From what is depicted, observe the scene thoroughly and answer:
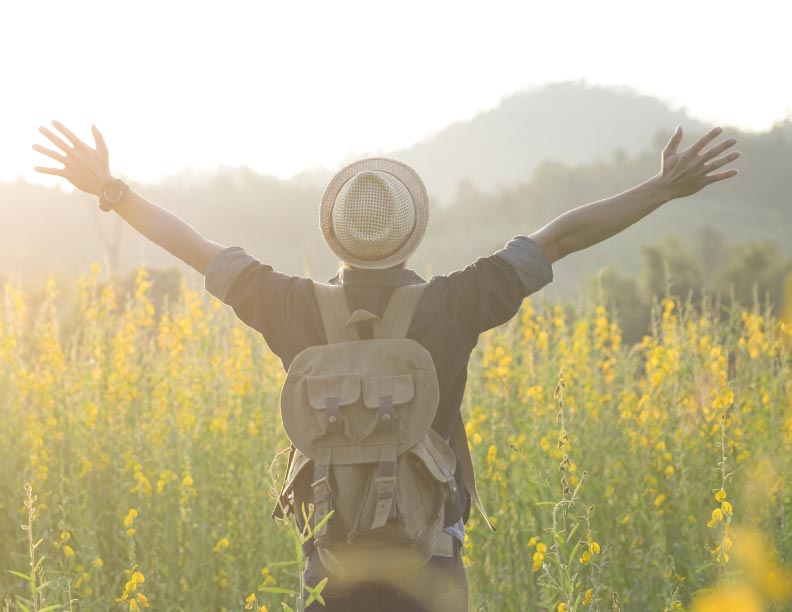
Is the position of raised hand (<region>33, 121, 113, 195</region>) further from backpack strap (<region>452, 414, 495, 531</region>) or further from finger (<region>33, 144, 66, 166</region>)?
backpack strap (<region>452, 414, 495, 531</region>)

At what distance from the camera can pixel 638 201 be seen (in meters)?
2.92

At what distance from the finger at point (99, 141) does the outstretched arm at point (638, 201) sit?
1321 millimetres

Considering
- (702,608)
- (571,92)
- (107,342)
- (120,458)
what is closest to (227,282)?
(702,608)

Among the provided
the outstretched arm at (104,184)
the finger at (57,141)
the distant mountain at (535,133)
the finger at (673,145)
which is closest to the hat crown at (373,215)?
the outstretched arm at (104,184)

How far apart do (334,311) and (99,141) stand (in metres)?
1.01

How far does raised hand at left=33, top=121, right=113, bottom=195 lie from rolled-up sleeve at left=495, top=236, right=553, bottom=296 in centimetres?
125

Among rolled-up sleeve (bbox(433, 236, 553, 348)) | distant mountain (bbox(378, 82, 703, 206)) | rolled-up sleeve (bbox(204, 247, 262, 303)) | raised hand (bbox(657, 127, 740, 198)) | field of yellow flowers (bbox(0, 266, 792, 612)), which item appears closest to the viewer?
rolled-up sleeve (bbox(433, 236, 553, 348))

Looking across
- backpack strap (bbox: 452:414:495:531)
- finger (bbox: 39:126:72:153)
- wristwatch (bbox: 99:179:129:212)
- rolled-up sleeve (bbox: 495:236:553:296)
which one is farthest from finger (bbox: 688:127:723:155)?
finger (bbox: 39:126:72:153)

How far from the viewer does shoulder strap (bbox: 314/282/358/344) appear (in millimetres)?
2721

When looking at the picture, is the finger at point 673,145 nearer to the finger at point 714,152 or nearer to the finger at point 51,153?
the finger at point 714,152

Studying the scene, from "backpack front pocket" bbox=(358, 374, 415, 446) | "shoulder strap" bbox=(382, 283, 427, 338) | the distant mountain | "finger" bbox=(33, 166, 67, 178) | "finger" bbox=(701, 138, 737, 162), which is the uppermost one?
the distant mountain

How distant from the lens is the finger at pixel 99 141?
316cm

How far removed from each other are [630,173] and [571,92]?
88716 mm

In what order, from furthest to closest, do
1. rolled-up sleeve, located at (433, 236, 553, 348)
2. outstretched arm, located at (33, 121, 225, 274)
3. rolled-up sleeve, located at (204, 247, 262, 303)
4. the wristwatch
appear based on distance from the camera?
the wristwatch < outstretched arm, located at (33, 121, 225, 274) < rolled-up sleeve, located at (204, 247, 262, 303) < rolled-up sleeve, located at (433, 236, 553, 348)
